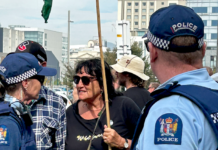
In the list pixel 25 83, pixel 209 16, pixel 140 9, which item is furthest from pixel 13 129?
pixel 140 9

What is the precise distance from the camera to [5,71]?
2664 millimetres

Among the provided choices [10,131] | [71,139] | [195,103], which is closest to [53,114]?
[71,139]

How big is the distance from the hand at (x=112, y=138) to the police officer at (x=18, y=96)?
2.15 feet

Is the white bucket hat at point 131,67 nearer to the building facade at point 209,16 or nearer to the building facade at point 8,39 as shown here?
the building facade at point 209,16

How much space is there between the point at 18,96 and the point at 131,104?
44.9 inches

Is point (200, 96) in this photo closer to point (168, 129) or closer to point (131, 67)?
point (168, 129)

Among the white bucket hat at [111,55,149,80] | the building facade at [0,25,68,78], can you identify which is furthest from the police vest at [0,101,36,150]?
the building facade at [0,25,68,78]

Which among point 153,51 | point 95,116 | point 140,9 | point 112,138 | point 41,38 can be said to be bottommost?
point 112,138

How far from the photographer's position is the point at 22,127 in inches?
93.3

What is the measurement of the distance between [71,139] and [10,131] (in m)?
0.99

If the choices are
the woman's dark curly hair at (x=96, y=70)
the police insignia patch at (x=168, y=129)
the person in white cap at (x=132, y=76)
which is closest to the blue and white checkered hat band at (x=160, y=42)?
the police insignia patch at (x=168, y=129)

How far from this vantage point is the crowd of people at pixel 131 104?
1495mm

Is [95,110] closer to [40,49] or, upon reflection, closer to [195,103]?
[40,49]

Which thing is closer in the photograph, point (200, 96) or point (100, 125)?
point (200, 96)
